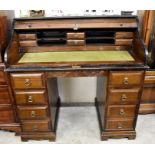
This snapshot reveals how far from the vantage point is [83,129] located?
76.0 inches

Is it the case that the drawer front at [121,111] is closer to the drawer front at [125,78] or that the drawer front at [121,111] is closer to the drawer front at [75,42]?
the drawer front at [125,78]

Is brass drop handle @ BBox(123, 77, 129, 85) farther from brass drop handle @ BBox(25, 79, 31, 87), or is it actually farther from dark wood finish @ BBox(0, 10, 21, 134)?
dark wood finish @ BBox(0, 10, 21, 134)

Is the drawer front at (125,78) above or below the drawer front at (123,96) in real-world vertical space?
above

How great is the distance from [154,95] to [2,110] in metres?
1.67

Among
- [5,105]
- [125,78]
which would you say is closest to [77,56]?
[125,78]

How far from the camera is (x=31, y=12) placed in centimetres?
173

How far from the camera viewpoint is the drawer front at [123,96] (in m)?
1.49

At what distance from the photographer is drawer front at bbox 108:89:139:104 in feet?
4.89

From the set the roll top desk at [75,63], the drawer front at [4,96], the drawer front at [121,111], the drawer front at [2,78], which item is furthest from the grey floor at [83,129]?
the drawer front at [2,78]

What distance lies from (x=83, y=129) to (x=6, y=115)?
32.8 inches

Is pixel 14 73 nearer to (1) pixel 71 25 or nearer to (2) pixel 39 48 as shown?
(2) pixel 39 48

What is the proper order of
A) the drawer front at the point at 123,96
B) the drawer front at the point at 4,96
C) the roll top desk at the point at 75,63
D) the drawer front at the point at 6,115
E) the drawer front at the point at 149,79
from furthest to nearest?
Answer: the drawer front at the point at 149,79 < the drawer front at the point at 6,115 < the drawer front at the point at 4,96 < the drawer front at the point at 123,96 < the roll top desk at the point at 75,63

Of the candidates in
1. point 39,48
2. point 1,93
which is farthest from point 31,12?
point 1,93

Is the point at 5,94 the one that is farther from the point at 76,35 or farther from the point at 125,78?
the point at 125,78
